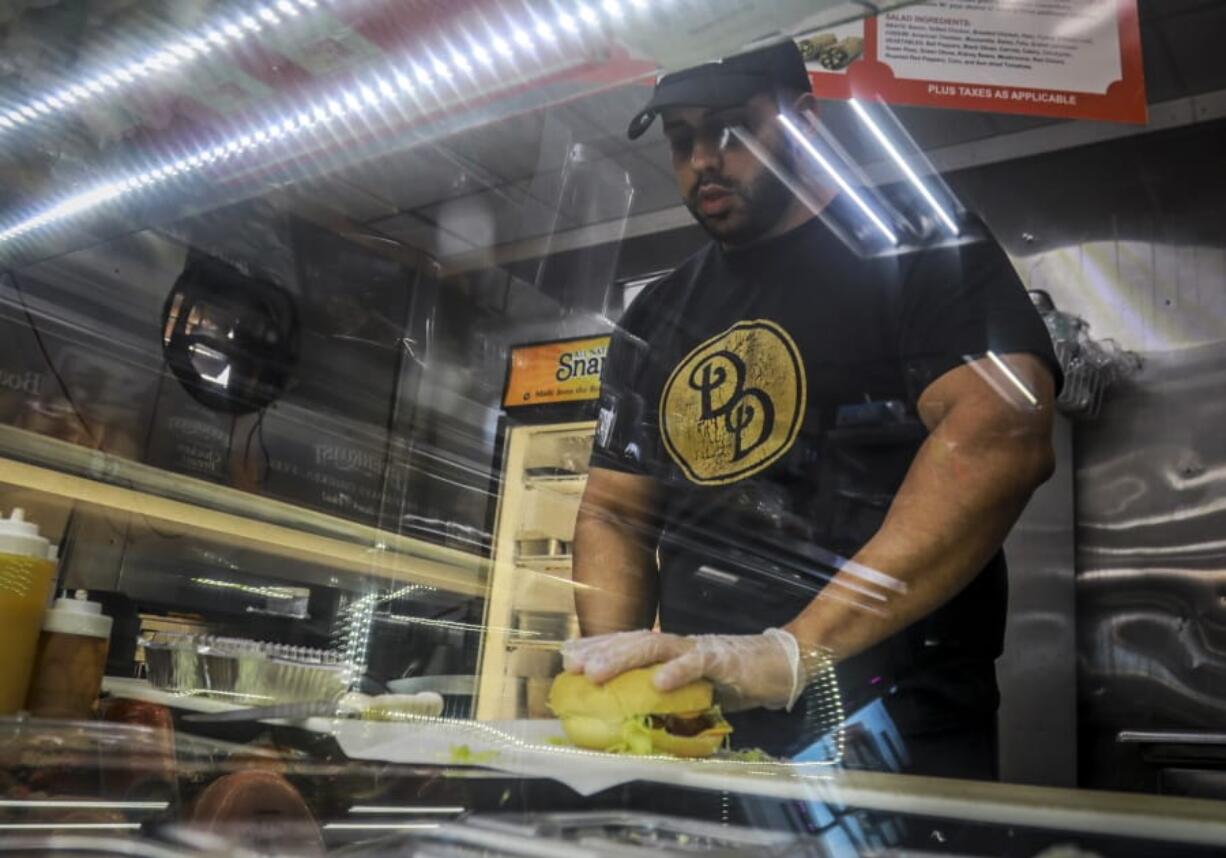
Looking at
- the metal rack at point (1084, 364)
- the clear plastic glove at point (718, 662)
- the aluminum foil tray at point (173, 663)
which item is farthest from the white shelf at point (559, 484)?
the metal rack at point (1084, 364)

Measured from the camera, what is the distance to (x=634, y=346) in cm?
127

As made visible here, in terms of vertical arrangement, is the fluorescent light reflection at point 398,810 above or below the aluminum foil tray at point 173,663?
below

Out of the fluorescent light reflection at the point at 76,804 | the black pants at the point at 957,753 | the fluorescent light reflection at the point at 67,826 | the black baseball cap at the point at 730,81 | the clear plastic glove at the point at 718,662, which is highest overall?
the black baseball cap at the point at 730,81

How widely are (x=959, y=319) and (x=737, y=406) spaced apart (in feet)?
0.81

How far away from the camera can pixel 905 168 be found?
1.19 meters

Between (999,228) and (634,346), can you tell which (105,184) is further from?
(999,228)

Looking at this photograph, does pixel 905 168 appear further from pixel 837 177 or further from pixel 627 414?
pixel 627 414

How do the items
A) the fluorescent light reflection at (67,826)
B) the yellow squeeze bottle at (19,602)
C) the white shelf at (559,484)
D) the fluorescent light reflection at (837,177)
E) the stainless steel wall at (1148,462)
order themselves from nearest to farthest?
the fluorescent light reflection at (67,826), the yellow squeeze bottle at (19,602), the stainless steel wall at (1148,462), the fluorescent light reflection at (837,177), the white shelf at (559,484)

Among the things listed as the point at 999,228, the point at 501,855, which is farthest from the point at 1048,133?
the point at 501,855

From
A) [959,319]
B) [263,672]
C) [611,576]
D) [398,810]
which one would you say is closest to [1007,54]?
[959,319]

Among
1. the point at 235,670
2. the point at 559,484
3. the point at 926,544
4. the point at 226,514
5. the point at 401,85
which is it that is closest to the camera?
the point at 401,85

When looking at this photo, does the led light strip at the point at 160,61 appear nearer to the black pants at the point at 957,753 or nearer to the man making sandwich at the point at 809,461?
the man making sandwich at the point at 809,461

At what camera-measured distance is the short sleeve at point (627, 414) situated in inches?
45.5

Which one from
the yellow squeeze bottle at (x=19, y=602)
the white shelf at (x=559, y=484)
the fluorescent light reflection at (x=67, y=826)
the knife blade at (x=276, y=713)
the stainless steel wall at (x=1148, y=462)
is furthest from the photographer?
the white shelf at (x=559, y=484)
